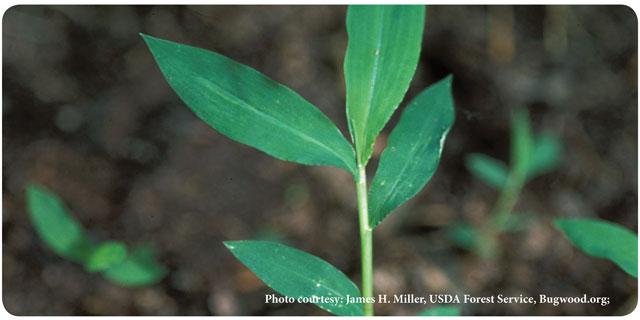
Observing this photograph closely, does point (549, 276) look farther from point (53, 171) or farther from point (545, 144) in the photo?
point (53, 171)

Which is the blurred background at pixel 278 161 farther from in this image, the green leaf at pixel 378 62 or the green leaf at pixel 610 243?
the green leaf at pixel 378 62

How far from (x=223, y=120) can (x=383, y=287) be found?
71 centimetres

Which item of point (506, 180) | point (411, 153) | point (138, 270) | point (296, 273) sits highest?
point (411, 153)

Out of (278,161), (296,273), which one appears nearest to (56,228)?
(278,161)

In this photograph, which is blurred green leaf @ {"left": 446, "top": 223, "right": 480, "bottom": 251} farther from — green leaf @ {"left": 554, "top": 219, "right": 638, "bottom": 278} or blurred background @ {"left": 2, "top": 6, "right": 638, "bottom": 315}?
green leaf @ {"left": 554, "top": 219, "right": 638, "bottom": 278}

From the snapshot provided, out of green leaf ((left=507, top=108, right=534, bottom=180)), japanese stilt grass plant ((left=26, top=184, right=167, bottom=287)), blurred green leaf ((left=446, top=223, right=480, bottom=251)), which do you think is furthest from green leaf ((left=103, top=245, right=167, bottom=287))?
green leaf ((left=507, top=108, right=534, bottom=180))

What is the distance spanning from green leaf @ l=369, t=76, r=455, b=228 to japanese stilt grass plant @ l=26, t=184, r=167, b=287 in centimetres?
68

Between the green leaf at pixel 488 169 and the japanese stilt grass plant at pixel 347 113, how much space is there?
671 mm

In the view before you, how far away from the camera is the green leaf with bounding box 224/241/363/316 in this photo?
0.65 metres

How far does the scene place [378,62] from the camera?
0.60 meters

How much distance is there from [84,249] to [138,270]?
96 mm

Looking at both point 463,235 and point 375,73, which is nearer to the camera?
point 375,73

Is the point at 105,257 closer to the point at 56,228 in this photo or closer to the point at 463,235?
the point at 56,228

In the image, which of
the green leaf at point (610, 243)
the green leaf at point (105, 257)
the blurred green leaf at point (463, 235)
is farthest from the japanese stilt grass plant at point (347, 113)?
the blurred green leaf at point (463, 235)
